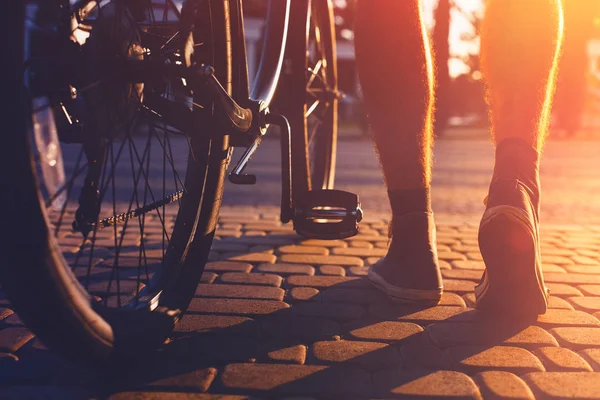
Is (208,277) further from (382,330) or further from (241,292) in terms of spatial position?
(382,330)

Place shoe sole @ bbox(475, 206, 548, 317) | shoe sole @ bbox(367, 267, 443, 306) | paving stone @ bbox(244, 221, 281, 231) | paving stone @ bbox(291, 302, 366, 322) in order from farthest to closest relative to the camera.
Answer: paving stone @ bbox(244, 221, 281, 231) < shoe sole @ bbox(367, 267, 443, 306) < paving stone @ bbox(291, 302, 366, 322) < shoe sole @ bbox(475, 206, 548, 317)

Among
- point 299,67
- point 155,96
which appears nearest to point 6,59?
point 155,96

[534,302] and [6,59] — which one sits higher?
[6,59]

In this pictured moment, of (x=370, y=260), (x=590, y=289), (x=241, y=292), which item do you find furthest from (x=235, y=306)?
(x=590, y=289)

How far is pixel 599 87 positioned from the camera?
25359 mm

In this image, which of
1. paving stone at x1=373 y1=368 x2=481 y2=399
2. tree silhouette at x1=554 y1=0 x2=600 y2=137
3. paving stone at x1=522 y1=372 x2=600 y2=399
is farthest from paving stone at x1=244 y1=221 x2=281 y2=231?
tree silhouette at x1=554 y1=0 x2=600 y2=137

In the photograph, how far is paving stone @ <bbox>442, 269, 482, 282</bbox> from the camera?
258 centimetres

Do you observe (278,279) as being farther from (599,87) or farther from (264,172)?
(599,87)

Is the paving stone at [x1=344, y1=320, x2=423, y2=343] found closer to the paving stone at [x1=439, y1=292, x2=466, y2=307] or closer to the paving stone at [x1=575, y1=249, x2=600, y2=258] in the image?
the paving stone at [x1=439, y1=292, x2=466, y2=307]

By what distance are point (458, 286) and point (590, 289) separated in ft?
1.49

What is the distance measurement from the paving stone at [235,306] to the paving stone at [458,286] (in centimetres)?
62

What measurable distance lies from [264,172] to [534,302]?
15.5ft

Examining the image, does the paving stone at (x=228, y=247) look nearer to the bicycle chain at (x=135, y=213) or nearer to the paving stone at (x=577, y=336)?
the bicycle chain at (x=135, y=213)

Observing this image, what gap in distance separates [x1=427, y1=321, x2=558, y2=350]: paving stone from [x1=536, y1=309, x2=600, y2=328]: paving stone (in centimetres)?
7
